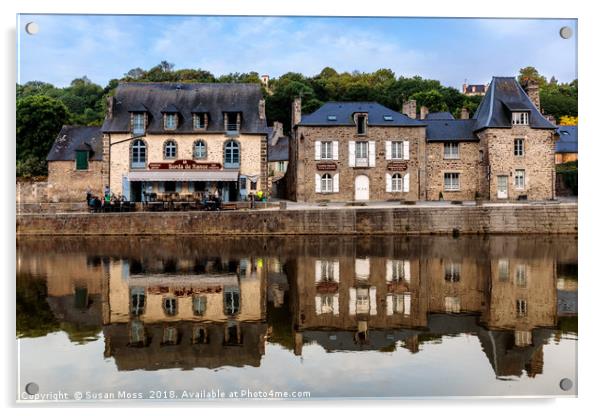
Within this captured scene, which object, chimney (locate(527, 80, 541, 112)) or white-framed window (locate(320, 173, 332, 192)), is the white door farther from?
chimney (locate(527, 80, 541, 112))

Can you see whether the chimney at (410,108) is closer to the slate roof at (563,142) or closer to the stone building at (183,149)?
the slate roof at (563,142)

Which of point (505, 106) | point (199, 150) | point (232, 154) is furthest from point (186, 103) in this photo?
point (505, 106)

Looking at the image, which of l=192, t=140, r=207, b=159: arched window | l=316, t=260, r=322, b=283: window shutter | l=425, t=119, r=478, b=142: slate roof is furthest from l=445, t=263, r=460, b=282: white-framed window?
l=192, t=140, r=207, b=159: arched window

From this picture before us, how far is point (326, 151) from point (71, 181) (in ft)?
40.5

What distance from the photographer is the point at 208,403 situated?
21.6 feet

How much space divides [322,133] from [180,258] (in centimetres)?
1342

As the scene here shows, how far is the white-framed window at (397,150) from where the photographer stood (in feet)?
97.7

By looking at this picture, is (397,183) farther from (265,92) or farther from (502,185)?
(265,92)

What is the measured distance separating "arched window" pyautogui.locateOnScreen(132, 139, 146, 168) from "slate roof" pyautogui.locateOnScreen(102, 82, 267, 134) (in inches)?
28.6

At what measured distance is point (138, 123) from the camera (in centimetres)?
2872

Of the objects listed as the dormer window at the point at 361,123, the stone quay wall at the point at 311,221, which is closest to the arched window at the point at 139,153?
the stone quay wall at the point at 311,221

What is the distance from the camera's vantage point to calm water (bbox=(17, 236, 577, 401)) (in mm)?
7254
